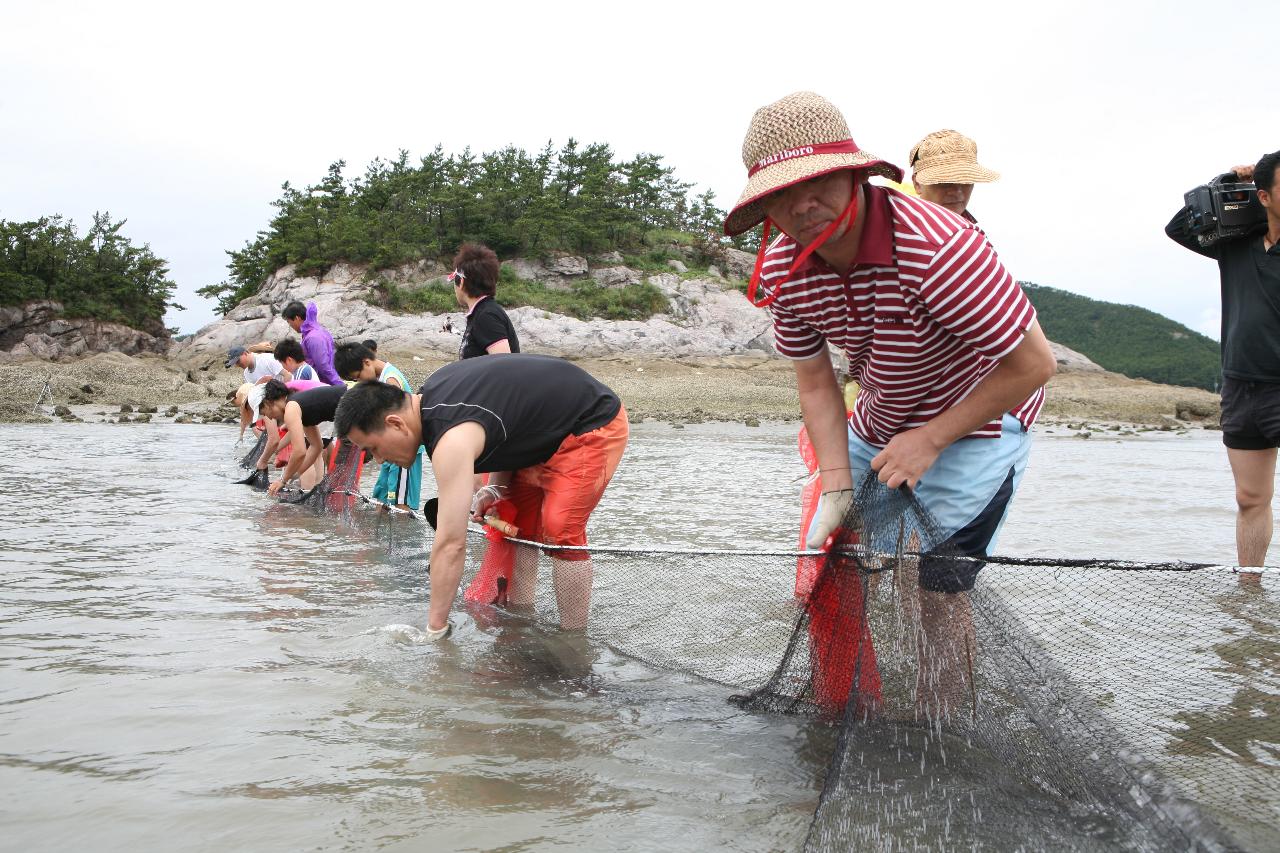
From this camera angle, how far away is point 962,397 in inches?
96.7

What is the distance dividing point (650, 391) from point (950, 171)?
2063 cm

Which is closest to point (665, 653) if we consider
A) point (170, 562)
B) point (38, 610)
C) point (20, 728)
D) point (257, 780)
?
point (257, 780)

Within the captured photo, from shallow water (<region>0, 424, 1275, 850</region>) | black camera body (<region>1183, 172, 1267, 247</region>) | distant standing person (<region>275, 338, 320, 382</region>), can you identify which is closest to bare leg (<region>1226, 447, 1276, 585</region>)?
black camera body (<region>1183, 172, 1267, 247</region>)

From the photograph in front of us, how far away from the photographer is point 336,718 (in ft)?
9.36

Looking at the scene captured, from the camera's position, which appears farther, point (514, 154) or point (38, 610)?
point (514, 154)

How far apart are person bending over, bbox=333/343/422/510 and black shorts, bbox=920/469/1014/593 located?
12.7 ft

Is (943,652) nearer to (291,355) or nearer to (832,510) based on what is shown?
(832,510)

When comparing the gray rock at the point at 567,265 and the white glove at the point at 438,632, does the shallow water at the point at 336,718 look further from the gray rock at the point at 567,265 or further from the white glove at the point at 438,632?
the gray rock at the point at 567,265

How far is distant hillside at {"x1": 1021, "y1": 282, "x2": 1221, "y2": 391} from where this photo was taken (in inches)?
2168

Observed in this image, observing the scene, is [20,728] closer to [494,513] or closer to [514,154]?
[494,513]

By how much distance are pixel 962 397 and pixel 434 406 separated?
1.88 meters

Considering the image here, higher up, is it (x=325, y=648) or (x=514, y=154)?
(x=514, y=154)

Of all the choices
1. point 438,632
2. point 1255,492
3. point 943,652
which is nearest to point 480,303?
point 438,632

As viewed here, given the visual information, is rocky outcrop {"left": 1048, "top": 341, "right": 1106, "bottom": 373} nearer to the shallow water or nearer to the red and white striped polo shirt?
the shallow water
